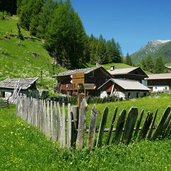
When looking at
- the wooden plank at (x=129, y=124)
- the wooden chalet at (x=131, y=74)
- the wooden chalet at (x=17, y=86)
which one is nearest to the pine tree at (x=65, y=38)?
the wooden chalet at (x=131, y=74)

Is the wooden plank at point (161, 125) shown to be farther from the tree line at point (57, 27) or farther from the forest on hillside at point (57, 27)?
the tree line at point (57, 27)

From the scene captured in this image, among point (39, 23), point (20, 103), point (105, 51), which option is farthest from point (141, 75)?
point (20, 103)

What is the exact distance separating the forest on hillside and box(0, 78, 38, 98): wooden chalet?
4464cm

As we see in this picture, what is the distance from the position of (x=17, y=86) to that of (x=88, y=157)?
39.1 meters

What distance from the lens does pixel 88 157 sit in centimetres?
1095

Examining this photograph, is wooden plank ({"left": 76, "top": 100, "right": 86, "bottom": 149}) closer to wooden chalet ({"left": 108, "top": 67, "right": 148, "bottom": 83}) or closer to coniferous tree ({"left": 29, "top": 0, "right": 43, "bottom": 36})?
wooden chalet ({"left": 108, "top": 67, "right": 148, "bottom": 83})

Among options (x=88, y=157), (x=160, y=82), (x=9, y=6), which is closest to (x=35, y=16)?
(x=9, y=6)

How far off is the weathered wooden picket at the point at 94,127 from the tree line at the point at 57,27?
87.0 m

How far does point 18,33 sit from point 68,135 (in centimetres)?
8997

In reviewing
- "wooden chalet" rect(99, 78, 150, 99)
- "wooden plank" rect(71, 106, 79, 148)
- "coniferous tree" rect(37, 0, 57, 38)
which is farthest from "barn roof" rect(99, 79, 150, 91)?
"wooden plank" rect(71, 106, 79, 148)

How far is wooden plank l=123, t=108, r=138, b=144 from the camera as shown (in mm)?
11975

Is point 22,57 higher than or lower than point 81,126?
higher

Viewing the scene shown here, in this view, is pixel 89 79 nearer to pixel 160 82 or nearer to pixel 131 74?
pixel 131 74

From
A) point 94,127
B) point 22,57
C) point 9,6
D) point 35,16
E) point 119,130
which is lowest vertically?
point 119,130
